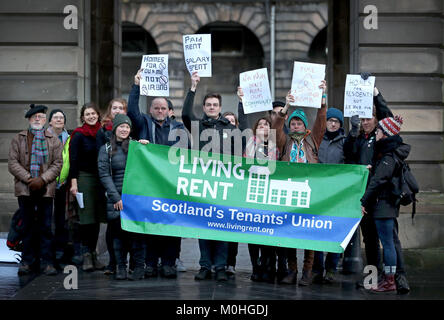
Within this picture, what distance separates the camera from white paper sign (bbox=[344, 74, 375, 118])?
8547 millimetres

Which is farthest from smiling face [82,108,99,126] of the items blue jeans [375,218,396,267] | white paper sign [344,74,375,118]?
blue jeans [375,218,396,267]

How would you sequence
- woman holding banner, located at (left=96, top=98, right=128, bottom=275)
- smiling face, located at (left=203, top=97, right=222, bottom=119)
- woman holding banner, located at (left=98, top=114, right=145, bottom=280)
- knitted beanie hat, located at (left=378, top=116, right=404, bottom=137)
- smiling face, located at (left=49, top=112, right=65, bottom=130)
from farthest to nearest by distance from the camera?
smiling face, located at (left=49, top=112, right=65, bottom=130)
woman holding banner, located at (left=96, top=98, right=128, bottom=275)
smiling face, located at (left=203, top=97, right=222, bottom=119)
woman holding banner, located at (left=98, top=114, right=145, bottom=280)
knitted beanie hat, located at (left=378, top=116, right=404, bottom=137)

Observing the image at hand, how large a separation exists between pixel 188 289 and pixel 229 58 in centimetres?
2488

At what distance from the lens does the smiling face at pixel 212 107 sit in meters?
8.70

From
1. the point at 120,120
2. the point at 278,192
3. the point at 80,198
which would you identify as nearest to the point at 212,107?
the point at 120,120

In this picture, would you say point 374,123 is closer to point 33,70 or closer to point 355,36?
point 355,36

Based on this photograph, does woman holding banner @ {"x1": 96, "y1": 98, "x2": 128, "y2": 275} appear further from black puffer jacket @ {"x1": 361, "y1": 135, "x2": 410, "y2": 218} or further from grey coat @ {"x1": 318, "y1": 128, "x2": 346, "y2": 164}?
black puffer jacket @ {"x1": 361, "y1": 135, "x2": 410, "y2": 218}

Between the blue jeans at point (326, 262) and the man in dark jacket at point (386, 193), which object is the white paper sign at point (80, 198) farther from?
the man in dark jacket at point (386, 193)

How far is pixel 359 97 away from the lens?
8617mm

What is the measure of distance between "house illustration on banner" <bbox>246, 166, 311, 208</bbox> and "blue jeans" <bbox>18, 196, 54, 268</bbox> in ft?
8.15

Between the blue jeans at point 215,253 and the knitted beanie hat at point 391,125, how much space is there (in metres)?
2.27

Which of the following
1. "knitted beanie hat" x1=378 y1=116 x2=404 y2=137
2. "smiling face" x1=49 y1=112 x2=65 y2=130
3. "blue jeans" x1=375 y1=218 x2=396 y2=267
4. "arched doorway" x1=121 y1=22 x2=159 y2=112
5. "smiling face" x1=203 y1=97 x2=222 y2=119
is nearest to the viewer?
"knitted beanie hat" x1=378 y1=116 x2=404 y2=137

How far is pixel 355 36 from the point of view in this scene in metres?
12.2
